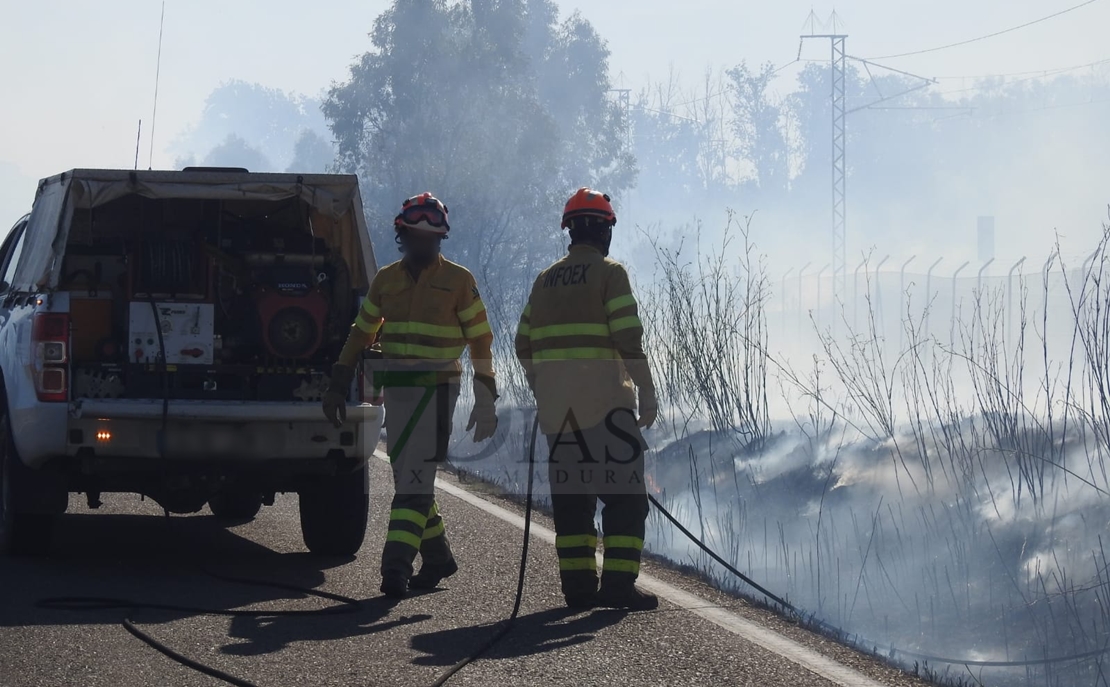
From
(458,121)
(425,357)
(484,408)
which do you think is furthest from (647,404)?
(458,121)

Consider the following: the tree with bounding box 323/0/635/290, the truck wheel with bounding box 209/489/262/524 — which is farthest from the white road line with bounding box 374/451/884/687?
the tree with bounding box 323/0/635/290

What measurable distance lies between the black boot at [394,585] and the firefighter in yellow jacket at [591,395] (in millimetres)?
746

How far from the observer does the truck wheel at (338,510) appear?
7502 millimetres

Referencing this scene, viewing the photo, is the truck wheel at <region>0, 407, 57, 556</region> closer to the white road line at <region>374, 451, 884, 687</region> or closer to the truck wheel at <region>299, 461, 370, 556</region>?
the truck wheel at <region>299, 461, 370, 556</region>

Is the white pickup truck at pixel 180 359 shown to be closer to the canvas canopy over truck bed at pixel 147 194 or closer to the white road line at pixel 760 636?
the canvas canopy over truck bed at pixel 147 194

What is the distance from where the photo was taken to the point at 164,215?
8211mm

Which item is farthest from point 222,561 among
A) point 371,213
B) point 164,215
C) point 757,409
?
point 371,213

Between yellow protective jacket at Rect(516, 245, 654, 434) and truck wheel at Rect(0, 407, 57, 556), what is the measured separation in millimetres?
2706

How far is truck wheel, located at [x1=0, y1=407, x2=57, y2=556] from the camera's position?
6.98 meters

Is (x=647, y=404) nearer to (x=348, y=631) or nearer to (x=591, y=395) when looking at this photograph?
(x=591, y=395)

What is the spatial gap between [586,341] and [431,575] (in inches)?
55.8

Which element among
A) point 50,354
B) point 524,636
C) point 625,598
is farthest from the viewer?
point 50,354

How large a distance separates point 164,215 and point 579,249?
303cm

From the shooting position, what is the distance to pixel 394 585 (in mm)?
6387
